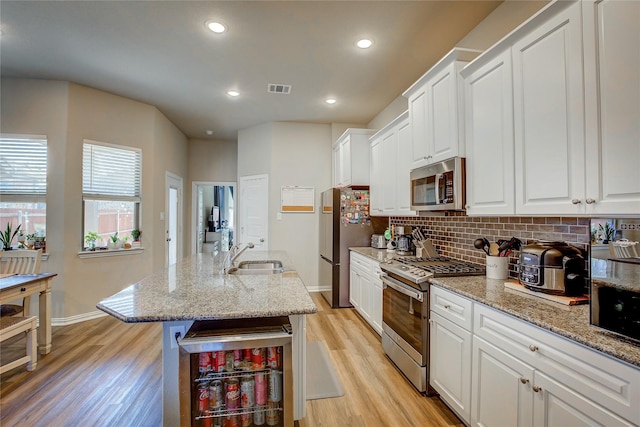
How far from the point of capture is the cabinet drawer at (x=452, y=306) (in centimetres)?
171

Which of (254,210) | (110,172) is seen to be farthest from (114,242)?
(254,210)

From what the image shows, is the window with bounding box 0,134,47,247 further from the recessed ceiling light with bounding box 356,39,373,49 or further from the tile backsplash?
the tile backsplash

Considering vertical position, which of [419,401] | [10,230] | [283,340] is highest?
[10,230]

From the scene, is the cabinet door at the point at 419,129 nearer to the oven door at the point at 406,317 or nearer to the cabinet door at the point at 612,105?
the oven door at the point at 406,317

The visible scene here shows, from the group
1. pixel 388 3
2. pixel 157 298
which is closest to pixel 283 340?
pixel 157 298

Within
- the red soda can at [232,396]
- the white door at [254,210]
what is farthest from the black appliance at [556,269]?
the white door at [254,210]

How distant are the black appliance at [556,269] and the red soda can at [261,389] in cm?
151

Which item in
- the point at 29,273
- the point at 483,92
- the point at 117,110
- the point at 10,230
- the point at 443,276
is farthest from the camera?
the point at 117,110

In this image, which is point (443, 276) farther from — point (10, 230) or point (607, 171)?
point (10, 230)

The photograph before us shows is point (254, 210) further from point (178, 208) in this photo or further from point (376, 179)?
point (376, 179)

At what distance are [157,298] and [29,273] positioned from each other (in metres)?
2.42

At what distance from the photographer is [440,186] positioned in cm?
229

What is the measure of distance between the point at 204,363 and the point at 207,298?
302mm

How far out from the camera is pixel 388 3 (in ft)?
7.22
